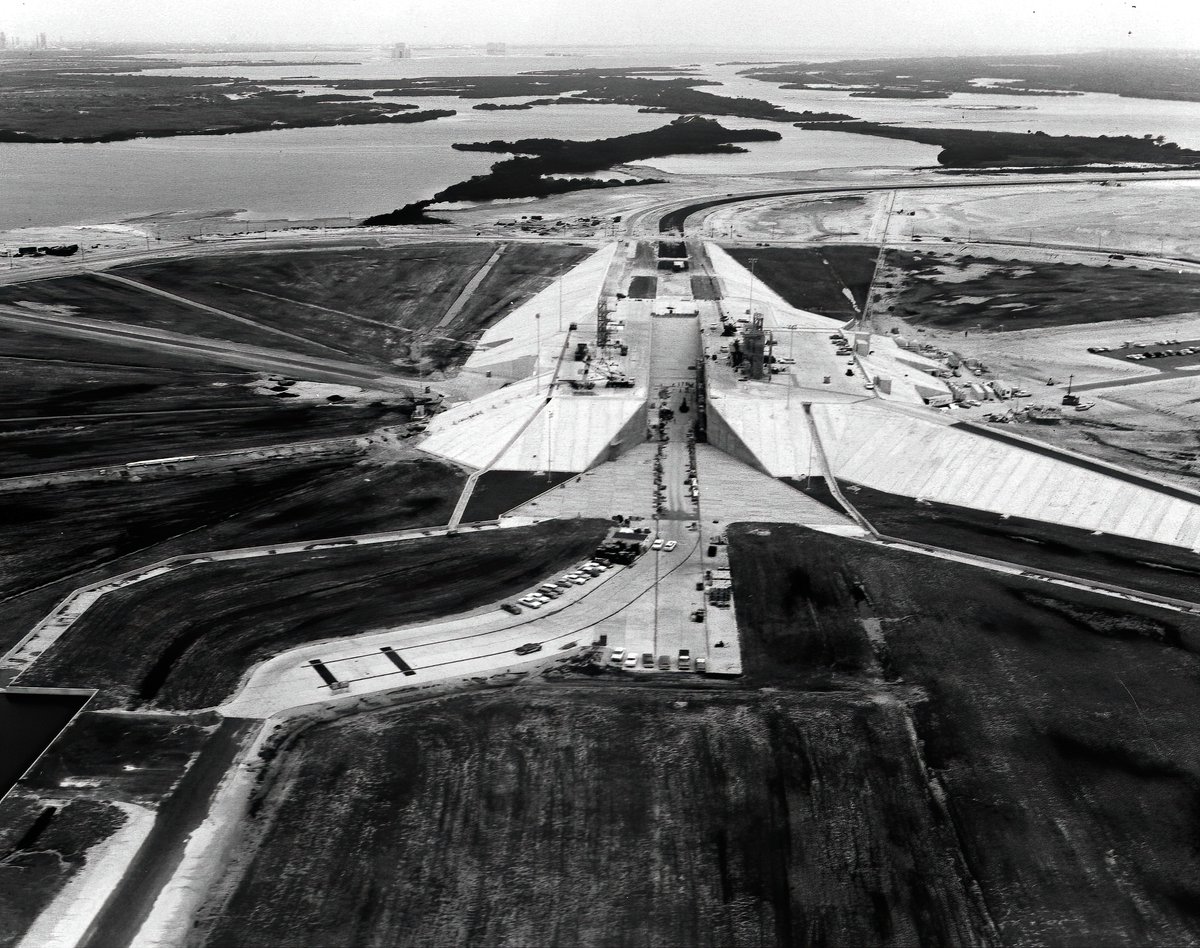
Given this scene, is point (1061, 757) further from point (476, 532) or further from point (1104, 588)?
point (476, 532)

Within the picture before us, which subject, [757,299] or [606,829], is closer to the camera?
[606,829]

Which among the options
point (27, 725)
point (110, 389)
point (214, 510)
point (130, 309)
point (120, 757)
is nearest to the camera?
point (120, 757)

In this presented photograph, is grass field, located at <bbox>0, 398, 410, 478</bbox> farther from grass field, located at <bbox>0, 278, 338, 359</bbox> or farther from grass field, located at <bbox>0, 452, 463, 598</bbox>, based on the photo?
grass field, located at <bbox>0, 278, 338, 359</bbox>

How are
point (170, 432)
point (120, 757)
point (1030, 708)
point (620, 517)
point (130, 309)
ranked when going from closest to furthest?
point (120, 757) < point (1030, 708) < point (620, 517) < point (170, 432) < point (130, 309)

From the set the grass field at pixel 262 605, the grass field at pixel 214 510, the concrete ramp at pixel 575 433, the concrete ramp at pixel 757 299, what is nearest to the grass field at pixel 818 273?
the concrete ramp at pixel 757 299

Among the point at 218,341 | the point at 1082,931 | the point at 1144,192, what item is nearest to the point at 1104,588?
the point at 1082,931

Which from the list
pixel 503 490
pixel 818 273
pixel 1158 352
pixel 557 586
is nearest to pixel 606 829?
Answer: pixel 557 586

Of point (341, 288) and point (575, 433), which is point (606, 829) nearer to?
point (575, 433)
